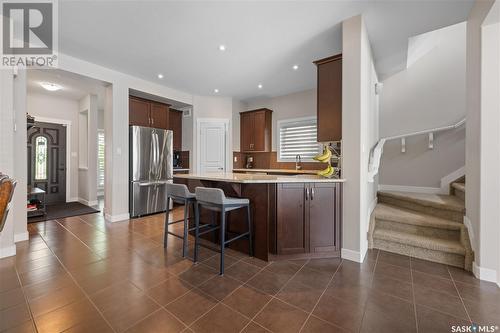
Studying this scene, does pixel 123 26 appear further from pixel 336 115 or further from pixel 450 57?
pixel 450 57

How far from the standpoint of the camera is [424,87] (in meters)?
3.77

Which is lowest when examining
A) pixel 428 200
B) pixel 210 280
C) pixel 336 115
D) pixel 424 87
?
pixel 210 280

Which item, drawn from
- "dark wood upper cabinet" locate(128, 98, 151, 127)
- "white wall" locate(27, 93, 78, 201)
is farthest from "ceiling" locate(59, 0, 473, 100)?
"white wall" locate(27, 93, 78, 201)

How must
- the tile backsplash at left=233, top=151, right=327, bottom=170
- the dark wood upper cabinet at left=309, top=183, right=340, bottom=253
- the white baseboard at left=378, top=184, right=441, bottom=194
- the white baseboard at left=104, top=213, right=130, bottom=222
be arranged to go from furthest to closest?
the tile backsplash at left=233, top=151, right=327, bottom=170
the white baseboard at left=104, top=213, right=130, bottom=222
the white baseboard at left=378, top=184, right=441, bottom=194
the dark wood upper cabinet at left=309, top=183, right=340, bottom=253

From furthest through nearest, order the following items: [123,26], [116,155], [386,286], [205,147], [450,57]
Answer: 1. [205,147]
2. [116,155]
3. [450,57]
4. [123,26]
5. [386,286]

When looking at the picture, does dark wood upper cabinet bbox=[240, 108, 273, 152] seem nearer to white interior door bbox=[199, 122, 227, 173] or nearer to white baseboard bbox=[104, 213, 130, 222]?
white interior door bbox=[199, 122, 227, 173]

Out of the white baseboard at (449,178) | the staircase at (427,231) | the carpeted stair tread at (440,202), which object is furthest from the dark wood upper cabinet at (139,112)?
the white baseboard at (449,178)

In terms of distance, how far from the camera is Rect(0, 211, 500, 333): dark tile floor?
1467 mm

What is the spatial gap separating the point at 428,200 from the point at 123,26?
4675 mm

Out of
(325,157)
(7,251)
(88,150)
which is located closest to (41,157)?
(88,150)

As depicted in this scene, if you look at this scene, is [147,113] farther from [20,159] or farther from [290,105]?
[290,105]

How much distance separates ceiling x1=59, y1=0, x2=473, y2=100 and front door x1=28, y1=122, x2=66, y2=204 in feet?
10.7

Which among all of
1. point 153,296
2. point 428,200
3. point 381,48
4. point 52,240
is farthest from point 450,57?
point 52,240

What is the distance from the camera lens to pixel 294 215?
96.3 inches
